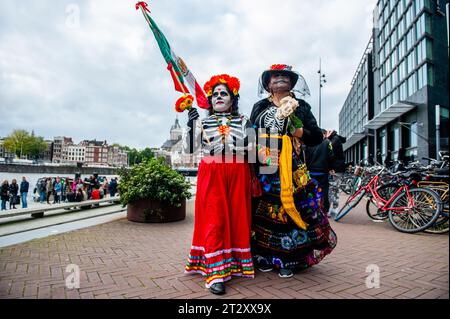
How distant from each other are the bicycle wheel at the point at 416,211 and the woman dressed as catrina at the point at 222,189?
12.2 feet

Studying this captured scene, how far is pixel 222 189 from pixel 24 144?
108 meters

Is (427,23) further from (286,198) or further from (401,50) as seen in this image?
(286,198)

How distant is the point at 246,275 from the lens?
111 inches

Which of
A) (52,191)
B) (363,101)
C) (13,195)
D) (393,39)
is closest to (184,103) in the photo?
(13,195)

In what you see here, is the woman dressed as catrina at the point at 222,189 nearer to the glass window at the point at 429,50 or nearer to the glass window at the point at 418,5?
the glass window at the point at 429,50

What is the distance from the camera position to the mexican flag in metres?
3.05

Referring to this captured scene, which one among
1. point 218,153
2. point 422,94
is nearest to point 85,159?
point 422,94

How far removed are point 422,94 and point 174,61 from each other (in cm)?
2373

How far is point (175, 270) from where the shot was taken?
10.1ft

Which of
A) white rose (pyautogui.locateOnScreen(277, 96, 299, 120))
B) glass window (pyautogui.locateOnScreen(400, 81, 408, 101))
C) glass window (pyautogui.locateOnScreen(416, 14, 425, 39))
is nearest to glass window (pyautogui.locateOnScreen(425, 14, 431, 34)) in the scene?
glass window (pyautogui.locateOnScreen(416, 14, 425, 39))

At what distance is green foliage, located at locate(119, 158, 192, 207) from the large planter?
0.40 ft

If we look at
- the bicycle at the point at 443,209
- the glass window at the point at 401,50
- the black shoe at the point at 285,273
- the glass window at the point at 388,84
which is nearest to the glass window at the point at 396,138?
the glass window at the point at 388,84

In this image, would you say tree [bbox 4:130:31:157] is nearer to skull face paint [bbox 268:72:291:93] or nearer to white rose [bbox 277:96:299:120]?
skull face paint [bbox 268:72:291:93]
